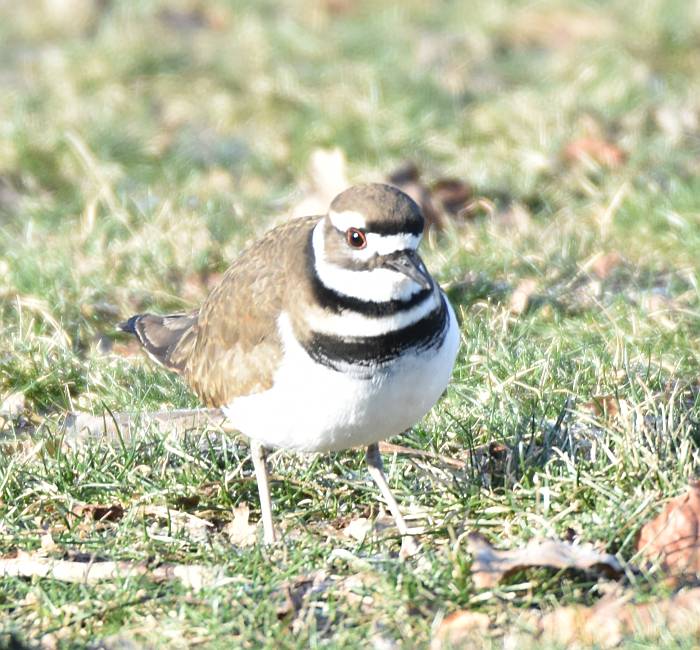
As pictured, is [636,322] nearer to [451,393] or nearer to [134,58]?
[451,393]

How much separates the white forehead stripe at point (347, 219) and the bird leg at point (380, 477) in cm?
90

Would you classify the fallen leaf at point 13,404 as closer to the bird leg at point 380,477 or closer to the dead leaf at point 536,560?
the bird leg at point 380,477

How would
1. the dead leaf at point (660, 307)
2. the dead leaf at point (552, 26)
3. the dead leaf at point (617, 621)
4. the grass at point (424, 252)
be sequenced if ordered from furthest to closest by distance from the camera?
the dead leaf at point (552, 26)
the dead leaf at point (660, 307)
the grass at point (424, 252)
the dead leaf at point (617, 621)

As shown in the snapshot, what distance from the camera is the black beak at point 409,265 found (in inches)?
173

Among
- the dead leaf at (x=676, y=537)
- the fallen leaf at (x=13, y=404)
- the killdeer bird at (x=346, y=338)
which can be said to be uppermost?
the killdeer bird at (x=346, y=338)

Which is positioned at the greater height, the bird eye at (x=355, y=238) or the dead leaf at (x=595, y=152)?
the bird eye at (x=355, y=238)

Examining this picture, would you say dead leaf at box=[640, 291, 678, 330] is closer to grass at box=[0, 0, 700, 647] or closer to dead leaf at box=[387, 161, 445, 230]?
grass at box=[0, 0, 700, 647]

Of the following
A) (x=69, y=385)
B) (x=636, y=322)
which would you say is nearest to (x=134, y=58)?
(x=69, y=385)

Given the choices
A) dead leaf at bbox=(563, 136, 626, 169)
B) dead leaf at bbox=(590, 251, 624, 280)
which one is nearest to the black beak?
dead leaf at bbox=(590, 251, 624, 280)

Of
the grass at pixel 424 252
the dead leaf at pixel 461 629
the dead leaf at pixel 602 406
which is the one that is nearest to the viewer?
the dead leaf at pixel 461 629

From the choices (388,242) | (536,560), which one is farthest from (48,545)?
(536,560)

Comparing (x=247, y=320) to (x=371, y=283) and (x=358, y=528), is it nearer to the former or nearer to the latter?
(x=371, y=283)

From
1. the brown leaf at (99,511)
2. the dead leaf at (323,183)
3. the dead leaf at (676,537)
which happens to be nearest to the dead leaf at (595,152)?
the dead leaf at (323,183)

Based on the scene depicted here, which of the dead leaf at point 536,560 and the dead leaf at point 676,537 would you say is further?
the dead leaf at point 676,537
